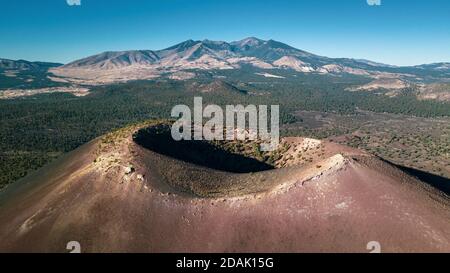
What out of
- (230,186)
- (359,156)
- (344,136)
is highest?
(359,156)

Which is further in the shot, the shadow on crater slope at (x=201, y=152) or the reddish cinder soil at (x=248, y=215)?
the shadow on crater slope at (x=201, y=152)

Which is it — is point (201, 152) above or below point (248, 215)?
above

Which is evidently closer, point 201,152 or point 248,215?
point 248,215

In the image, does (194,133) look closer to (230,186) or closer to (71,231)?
(230,186)

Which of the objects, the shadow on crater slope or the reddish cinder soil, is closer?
the reddish cinder soil
